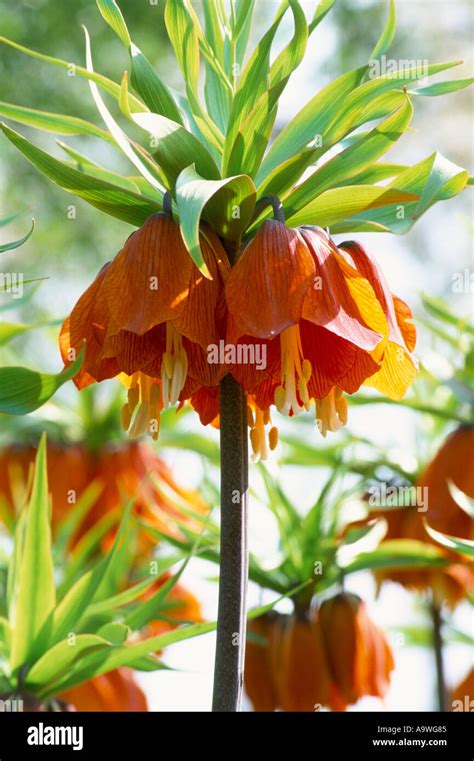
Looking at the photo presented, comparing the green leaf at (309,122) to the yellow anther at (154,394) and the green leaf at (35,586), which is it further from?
the green leaf at (35,586)

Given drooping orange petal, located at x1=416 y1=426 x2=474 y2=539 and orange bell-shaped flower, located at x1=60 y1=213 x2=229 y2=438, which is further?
drooping orange petal, located at x1=416 y1=426 x2=474 y2=539

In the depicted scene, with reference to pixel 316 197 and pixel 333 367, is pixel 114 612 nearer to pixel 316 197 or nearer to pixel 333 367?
pixel 333 367

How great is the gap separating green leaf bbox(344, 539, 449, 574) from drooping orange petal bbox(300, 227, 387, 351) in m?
0.99

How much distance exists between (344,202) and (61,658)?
61cm

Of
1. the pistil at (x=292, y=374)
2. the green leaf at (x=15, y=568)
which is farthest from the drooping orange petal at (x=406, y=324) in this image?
the green leaf at (x=15, y=568)

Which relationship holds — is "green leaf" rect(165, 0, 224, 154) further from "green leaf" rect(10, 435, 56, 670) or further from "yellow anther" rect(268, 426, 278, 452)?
"green leaf" rect(10, 435, 56, 670)

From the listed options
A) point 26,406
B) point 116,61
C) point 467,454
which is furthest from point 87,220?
point 26,406

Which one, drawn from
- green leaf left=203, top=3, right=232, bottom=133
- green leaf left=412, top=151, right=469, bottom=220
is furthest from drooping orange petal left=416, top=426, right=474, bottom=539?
green leaf left=412, top=151, right=469, bottom=220

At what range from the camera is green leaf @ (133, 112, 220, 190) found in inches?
42.3

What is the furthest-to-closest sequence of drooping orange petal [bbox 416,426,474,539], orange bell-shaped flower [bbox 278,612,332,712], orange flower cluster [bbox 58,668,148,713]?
drooping orange petal [bbox 416,426,474,539], orange bell-shaped flower [bbox 278,612,332,712], orange flower cluster [bbox 58,668,148,713]

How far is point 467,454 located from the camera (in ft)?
7.30

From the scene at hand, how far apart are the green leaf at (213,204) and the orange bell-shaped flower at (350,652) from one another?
1146mm

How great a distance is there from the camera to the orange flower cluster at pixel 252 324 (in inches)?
42.0

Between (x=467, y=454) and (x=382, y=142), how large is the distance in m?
1.18
